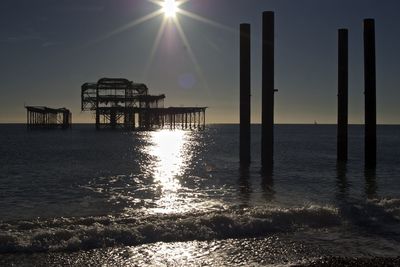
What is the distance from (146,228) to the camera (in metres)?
9.17

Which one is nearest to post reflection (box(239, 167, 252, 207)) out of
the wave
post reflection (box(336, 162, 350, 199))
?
the wave

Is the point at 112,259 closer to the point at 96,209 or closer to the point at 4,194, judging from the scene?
the point at 96,209

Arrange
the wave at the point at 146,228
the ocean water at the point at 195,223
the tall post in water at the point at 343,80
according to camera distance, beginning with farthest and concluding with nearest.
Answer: the tall post in water at the point at 343,80 < the wave at the point at 146,228 < the ocean water at the point at 195,223

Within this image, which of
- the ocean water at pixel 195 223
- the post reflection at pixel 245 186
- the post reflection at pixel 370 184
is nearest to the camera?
the ocean water at pixel 195 223

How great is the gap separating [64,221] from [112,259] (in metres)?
3.41

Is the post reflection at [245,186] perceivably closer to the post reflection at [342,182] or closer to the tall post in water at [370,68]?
the post reflection at [342,182]

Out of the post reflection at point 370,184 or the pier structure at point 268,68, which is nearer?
the post reflection at point 370,184

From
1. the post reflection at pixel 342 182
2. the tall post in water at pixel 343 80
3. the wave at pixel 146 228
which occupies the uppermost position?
the tall post in water at pixel 343 80

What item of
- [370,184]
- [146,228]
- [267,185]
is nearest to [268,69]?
[267,185]

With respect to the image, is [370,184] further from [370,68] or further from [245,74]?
[245,74]

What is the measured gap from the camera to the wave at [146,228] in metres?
8.29

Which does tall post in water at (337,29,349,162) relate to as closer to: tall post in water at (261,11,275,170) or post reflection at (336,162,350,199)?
post reflection at (336,162,350,199)

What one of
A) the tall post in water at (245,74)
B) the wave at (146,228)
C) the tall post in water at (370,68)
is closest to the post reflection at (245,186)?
the tall post in water at (245,74)

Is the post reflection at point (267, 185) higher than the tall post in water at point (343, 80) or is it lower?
lower
